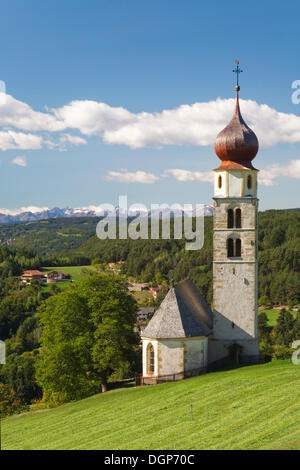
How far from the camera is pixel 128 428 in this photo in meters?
23.3

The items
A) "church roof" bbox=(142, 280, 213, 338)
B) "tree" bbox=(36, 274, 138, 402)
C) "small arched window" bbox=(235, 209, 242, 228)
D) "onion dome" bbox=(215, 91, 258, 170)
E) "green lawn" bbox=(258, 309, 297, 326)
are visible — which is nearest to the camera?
"church roof" bbox=(142, 280, 213, 338)

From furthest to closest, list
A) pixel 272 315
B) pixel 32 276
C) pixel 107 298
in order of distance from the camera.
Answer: pixel 32 276, pixel 272 315, pixel 107 298

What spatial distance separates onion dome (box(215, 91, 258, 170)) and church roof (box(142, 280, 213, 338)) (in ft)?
30.9

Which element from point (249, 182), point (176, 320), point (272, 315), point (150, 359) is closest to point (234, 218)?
point (249, 182)

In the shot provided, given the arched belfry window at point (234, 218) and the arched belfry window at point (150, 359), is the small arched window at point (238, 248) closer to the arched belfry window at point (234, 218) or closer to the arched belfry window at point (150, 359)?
the arched belfry window at point (234, 218)

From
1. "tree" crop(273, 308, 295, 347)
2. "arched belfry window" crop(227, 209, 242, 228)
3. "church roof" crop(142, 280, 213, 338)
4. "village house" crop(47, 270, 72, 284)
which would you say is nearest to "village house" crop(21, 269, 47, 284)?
"village house" crop(47, 270, 72, 284)

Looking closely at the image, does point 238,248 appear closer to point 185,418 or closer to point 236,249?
point 236,249

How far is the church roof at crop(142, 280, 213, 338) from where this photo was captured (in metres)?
34.2

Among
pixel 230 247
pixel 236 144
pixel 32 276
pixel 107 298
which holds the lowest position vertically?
pixel 32 276

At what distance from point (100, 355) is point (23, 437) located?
11052 mm

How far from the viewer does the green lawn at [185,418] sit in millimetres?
19562

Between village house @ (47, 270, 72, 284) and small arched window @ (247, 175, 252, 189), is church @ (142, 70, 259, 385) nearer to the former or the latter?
small arched window @ (247, 175, 252, 189)

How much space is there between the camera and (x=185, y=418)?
23.6 meters

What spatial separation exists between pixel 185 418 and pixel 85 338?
48.3 feet
